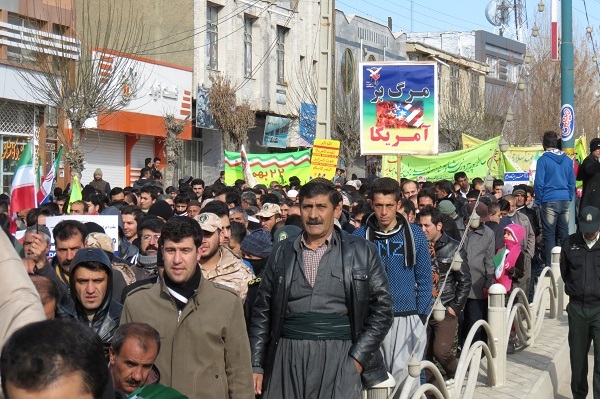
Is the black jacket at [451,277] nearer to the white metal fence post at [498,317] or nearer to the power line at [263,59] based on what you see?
the white metal fence post at [498,317]

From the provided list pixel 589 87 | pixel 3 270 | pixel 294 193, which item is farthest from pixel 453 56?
pixel 3 270

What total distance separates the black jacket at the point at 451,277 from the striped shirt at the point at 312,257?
325 cm

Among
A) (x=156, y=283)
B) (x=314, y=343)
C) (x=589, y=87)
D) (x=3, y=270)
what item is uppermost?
(x=589, y=87)

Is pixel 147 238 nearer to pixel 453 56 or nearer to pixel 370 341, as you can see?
pixel 370 341

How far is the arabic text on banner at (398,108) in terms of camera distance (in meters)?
13.7

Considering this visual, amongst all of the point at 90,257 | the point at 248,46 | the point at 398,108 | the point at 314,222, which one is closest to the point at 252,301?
the point at 314,222

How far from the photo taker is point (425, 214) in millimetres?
8922

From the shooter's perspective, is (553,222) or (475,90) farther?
(475,90)

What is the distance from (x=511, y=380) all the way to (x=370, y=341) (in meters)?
4.39

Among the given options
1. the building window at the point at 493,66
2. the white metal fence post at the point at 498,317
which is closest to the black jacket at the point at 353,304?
the white metal fence post at the point at 498,317

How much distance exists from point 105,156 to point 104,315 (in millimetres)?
23361

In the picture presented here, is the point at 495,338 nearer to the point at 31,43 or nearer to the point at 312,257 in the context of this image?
the point at 312,257

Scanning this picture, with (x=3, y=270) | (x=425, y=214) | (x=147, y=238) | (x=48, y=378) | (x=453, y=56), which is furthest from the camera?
(x=453, y=56)

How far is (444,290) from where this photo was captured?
28.9ft
